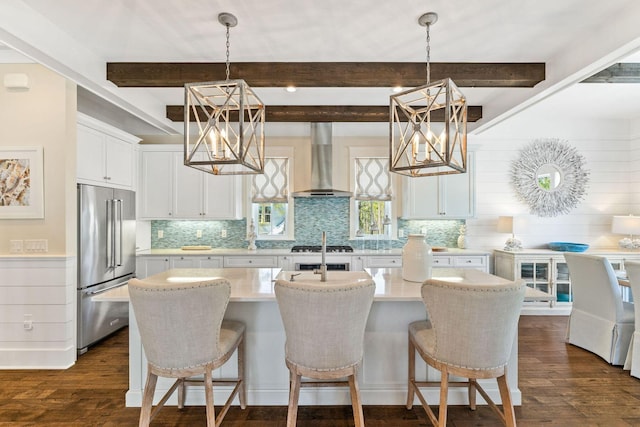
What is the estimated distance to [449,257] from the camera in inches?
174

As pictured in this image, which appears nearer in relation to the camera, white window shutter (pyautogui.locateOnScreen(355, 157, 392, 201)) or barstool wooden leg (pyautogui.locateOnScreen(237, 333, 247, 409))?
barstool wooden leg (pyautogui.locateOnScreen(237, 333, 247, 409))

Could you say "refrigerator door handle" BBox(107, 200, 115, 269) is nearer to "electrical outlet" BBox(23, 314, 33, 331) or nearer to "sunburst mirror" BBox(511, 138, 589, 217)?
"electrical outlet" BBox(23, 314, 33, 331)

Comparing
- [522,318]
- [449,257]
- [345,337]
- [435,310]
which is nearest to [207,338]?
[345,337]

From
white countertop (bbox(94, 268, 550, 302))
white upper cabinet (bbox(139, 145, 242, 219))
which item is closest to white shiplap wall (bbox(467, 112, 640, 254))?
white countertop (bbox(94, 268, 550, 302))

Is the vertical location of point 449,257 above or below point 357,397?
above

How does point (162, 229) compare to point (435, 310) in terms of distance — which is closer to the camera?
point (435, 310)

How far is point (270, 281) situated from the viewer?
8.21 feet

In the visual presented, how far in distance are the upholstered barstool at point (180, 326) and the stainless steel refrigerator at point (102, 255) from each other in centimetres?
168

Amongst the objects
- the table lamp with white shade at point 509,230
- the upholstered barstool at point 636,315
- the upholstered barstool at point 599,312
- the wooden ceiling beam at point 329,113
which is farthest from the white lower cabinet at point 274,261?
the wooden ceiling beam at point 329,113

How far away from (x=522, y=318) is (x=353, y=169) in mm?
3149

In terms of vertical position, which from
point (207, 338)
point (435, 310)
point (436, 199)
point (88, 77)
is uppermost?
point (88, 77)

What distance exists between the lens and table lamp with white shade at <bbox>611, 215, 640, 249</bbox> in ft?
14.5

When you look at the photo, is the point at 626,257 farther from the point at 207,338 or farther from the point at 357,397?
the point at 207,338

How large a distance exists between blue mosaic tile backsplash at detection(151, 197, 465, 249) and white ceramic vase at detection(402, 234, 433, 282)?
252 centimetres
